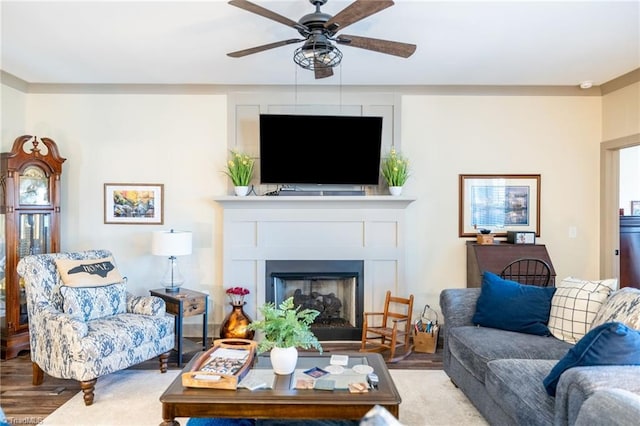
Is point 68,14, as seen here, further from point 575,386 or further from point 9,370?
point 575,386

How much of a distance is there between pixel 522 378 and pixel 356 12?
2083 millimetres

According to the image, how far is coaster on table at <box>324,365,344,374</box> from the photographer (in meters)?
2.29

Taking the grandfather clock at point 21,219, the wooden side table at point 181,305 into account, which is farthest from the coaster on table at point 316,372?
the grandfather clock at point 21,219

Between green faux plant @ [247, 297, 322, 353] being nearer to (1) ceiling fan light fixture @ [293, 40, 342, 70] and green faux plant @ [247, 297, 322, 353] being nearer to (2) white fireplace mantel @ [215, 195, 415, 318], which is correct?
(1) ceiling fan light fixture @ [293, 40, 342, 70]

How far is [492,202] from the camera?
4.48 meters

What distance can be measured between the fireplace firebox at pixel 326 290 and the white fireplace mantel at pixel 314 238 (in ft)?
0.23

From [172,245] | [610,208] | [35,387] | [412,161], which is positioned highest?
[412,161]

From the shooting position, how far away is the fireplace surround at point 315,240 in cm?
432

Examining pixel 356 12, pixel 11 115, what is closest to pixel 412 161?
pixel 356 12

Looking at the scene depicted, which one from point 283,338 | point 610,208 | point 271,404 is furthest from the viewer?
point 610,208

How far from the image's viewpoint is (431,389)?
306 centimetres

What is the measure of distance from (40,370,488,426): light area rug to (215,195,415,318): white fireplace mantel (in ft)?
3.98

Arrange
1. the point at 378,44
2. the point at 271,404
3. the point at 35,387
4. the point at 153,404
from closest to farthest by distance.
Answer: the point at 271,404 < the point at 378,44 < the point at 153,404 < the point at 35,387

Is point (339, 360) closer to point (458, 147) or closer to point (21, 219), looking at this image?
point (458, 147)
